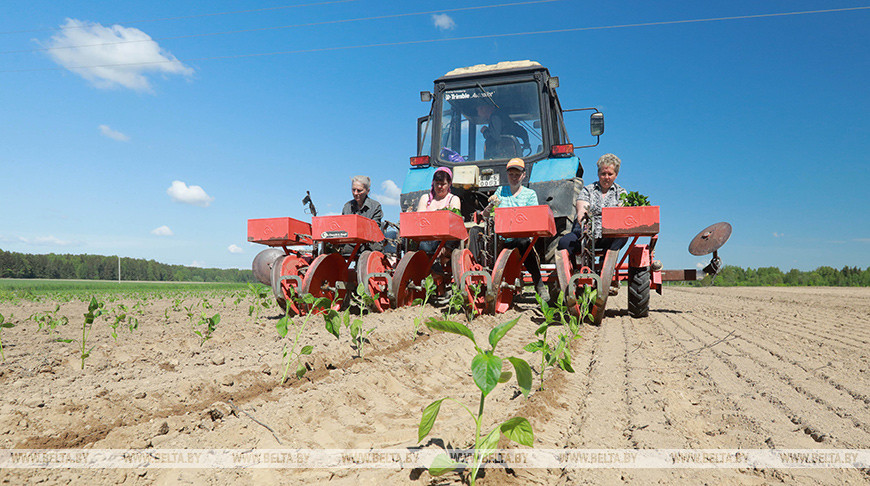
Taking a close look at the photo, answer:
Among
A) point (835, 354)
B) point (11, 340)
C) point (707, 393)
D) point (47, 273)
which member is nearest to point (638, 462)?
point (707, 393)

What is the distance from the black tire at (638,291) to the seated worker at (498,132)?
260 centimetres

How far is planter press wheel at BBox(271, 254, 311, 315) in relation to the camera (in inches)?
225

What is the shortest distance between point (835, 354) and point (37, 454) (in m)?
5.68

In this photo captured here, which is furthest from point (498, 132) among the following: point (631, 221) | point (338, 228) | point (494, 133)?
point (338, 228)

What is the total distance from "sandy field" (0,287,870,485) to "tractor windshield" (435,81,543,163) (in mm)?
3858

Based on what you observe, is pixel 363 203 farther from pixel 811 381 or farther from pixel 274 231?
pixel 811 381

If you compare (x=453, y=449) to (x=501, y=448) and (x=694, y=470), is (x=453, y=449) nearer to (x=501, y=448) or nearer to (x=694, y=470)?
(x=501, y=448)

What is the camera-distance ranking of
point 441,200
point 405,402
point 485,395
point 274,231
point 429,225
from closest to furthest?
point 485,395 → point 405,402 → point 429,225 → point 274,231 → point 441,200

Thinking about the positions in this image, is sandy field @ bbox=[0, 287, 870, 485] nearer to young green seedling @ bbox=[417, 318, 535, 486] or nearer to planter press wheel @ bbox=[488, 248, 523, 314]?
young green seedling @ bbox=[417, 318, 535, 486]

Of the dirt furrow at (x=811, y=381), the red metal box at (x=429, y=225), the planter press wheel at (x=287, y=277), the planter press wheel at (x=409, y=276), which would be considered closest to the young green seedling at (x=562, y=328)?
the red metal box at (x=429, y=225)

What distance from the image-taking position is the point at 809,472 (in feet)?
5.94

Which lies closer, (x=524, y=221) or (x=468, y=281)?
(x=524, y=221)

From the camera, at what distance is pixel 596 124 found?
6758 millimetres

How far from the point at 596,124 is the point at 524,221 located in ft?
9.18
